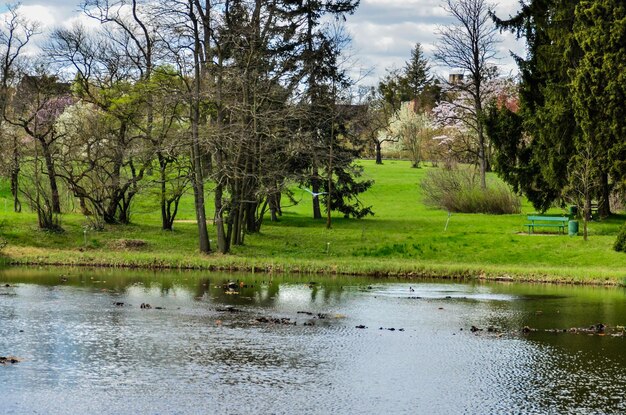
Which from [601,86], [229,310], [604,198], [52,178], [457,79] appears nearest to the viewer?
[229,310]

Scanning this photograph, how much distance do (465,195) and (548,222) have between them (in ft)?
32.9

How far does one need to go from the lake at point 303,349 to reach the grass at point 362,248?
15.0 ft

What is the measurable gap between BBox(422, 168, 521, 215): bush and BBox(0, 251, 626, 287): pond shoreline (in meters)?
21.5

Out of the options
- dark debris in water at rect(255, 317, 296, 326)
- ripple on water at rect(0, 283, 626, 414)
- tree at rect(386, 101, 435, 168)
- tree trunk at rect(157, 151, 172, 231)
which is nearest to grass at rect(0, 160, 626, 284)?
tree trunk at rect(157, 151, 172, 231)

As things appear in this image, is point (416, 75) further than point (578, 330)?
Yes

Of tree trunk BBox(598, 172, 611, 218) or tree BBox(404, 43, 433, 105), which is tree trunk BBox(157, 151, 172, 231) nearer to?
tree trunk BBox(598, 172, 611, 218)

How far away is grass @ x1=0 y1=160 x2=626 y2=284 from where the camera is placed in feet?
117

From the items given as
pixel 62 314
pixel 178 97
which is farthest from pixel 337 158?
pixel 62 314

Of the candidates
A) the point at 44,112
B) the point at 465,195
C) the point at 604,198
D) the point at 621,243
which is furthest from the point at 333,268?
the point at 44,112

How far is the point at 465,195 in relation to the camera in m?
58.0

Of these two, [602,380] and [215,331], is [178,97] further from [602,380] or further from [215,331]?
[602,380]

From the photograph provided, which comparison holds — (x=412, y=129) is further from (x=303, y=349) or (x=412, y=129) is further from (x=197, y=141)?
(x=303, y=349)

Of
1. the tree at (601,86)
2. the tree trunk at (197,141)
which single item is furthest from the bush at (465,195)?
the tree trunk at (197,141)

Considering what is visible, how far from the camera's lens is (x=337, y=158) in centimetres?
4853
